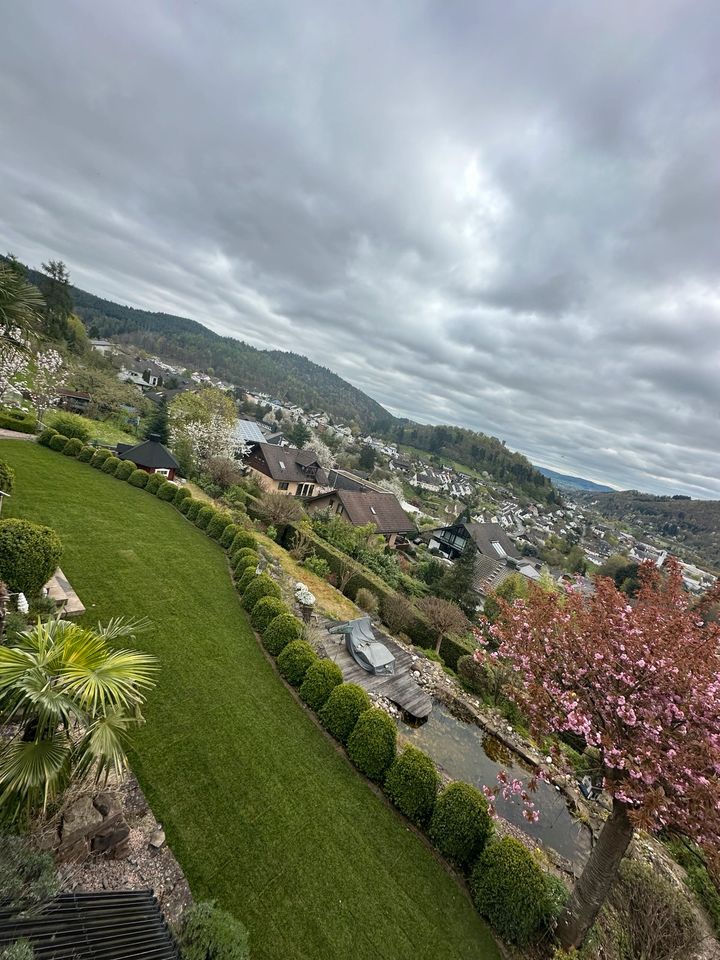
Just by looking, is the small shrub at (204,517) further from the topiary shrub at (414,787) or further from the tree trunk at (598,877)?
the tree trunk at (598,877)

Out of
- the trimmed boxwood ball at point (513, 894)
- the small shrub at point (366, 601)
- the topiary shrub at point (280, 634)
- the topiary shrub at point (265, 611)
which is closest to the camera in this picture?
the trimmed boxwood ball at point (513, 894)

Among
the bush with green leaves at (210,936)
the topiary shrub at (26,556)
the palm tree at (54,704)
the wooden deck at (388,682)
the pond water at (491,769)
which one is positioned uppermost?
the palm tree at (54,704)

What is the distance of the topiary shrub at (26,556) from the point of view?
877cm

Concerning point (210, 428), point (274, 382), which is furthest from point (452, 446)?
point (210, 428)

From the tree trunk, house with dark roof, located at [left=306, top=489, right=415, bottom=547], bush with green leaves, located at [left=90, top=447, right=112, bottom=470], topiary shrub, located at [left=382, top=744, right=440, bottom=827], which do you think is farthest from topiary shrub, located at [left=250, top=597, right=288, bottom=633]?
house with dark roof, located at [left=306, top=489, right=415, bottom=547]

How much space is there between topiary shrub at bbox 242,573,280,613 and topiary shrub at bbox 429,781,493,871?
26.0 feet

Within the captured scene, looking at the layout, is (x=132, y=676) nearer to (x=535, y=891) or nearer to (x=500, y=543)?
(x=535, y=891)

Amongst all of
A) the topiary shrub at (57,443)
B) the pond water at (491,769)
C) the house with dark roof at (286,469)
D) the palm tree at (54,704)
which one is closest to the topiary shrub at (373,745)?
the pond water at (491,769)

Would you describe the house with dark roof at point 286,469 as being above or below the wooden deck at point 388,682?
above

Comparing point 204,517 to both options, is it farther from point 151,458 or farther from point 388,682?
point 388,682

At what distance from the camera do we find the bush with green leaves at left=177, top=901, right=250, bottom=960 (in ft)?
14.6

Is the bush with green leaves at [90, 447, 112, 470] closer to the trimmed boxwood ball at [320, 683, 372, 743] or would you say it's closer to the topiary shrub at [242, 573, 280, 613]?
the topiary shrub at [242, 573, 280, 613]

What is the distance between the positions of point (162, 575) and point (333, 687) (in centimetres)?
754

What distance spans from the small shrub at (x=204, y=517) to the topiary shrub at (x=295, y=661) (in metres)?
10.3
